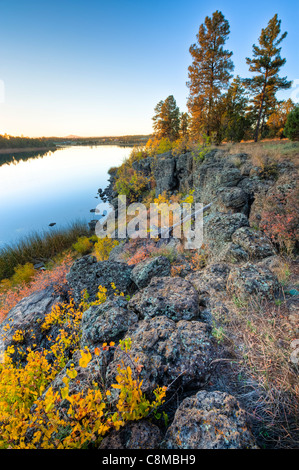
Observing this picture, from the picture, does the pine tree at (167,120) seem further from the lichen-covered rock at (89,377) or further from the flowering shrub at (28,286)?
the lichen-covered rock at (89,377)

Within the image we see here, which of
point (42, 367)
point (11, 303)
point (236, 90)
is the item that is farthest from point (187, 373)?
point (236, 90)

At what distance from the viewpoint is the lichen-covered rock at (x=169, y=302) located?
2.95 meters

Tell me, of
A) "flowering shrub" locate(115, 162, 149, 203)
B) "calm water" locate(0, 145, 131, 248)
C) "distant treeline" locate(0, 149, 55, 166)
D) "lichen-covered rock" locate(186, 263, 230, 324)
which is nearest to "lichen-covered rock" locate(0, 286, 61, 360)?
"lichen-covered rock" locate(186, 263, 230, 324)

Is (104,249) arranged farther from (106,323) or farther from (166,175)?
(166,175)

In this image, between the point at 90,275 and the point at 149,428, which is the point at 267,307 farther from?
the point at 90,275

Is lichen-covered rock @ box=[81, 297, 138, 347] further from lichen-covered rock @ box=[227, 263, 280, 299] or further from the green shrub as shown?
the green shrub

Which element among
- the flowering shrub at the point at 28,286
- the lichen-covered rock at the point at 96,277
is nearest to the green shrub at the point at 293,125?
the lichen-covered rock at the point at 96,277

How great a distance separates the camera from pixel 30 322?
4148 mm

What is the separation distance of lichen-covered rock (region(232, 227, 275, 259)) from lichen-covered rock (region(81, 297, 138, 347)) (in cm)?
344

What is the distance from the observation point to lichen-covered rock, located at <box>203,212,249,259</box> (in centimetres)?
574

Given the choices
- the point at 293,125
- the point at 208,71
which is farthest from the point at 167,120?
the point at 293,125

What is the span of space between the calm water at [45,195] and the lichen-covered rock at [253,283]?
67.7 feet

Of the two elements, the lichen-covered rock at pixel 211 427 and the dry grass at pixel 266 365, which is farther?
the dry grass at pixel 266 365

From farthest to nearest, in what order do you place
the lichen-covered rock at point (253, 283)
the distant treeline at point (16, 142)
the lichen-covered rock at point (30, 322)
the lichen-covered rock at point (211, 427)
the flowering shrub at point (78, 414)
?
the distant treeline at point (16, 142) < the lichen-covered rock at point (30, 322) < the lichen-covered rock at point (253, 283) < the flowering shrub at point (78, 414) < the lichen-covered rock at point (211, 427)
